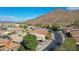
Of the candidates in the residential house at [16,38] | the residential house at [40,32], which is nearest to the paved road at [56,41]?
the residential house at [40,32]

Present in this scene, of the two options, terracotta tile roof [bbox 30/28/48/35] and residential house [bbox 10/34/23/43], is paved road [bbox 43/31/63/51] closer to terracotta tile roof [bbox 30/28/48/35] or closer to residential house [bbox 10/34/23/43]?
terracotta tile roof [bbox 30/28/48/35]

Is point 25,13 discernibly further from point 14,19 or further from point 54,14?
point 54,14

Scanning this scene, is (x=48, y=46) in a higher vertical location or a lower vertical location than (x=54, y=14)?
lower

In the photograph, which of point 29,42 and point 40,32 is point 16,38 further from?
point 40,32

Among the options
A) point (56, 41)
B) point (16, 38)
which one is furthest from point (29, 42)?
point (56, 41)

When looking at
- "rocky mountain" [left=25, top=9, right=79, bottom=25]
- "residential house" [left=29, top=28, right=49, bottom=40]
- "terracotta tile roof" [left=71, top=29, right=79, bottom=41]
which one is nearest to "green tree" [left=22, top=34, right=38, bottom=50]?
"residential house" [left=29, top=28, right=49, bottom=40]
